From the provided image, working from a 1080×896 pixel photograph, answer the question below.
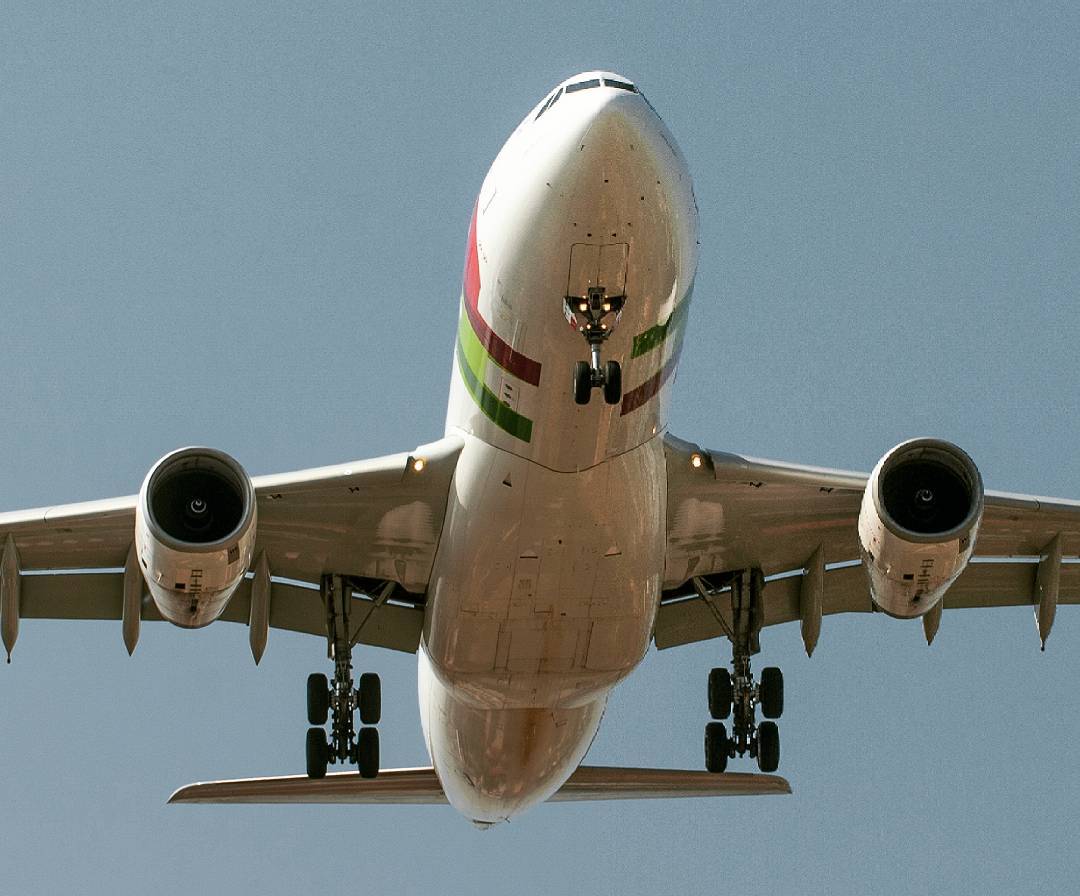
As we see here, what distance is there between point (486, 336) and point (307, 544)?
3896mm

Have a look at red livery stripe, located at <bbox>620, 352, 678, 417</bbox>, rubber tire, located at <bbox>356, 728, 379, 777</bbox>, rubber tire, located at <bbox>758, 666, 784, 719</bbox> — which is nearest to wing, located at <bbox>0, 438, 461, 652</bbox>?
rubber tire, located at <bbox>356, 728, 379, 777</bbox>

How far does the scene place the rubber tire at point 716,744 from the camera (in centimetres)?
2416

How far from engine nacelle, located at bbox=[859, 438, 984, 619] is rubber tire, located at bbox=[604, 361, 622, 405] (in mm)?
2950

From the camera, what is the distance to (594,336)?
60.5ft

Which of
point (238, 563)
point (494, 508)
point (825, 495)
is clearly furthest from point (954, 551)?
point (238, 563)

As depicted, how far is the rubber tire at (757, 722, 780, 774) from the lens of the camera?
23828mm

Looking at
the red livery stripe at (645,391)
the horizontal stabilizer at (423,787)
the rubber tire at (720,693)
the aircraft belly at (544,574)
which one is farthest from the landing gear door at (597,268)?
the horizontal stabilizer at (423,787)

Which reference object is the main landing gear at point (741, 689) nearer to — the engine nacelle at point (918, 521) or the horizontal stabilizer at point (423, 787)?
Result: the horizontal stabilizer at point (423, 787)

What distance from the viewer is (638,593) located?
2070cm

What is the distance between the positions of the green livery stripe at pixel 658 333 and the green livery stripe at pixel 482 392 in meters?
1.20

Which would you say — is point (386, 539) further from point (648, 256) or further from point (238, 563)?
point (648, 256)

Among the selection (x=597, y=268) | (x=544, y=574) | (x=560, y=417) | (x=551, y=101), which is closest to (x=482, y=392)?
(x=560, y=417)

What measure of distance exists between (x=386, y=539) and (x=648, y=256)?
4.71m

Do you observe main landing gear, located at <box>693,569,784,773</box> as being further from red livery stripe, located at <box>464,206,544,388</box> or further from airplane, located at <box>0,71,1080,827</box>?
red livery stripe, located at <box>464,206,544,388</box>
